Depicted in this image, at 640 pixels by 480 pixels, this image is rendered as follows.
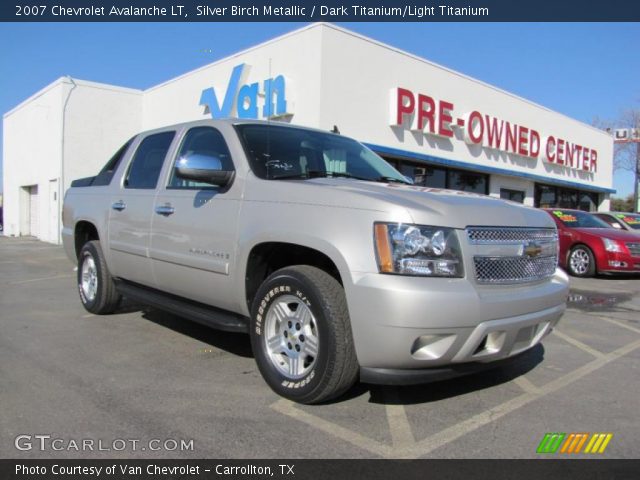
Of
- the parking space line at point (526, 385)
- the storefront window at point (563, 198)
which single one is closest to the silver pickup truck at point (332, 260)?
the parking space line at point (526, 385)

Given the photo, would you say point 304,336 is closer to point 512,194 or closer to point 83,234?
point 83,234

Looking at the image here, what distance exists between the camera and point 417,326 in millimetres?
2904

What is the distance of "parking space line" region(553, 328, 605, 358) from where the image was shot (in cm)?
493

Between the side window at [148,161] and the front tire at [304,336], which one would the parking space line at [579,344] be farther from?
the side window at [148,161]

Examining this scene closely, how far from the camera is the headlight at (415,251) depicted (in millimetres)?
2994

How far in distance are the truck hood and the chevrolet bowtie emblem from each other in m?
0.13

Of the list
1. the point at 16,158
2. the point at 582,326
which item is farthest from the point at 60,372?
the point at 16,158

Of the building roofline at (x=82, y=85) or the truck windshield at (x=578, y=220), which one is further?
the building roofline at (x=82, y=85)

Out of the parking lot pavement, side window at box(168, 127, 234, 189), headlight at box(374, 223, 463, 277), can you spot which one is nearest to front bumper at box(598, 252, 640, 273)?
the parking lot pavement

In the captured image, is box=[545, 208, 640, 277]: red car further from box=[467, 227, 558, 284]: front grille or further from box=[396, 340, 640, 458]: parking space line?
box=[467, 227, 558, 284]: front grille

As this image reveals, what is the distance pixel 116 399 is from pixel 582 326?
16.4 ft

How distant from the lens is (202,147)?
4.54m
